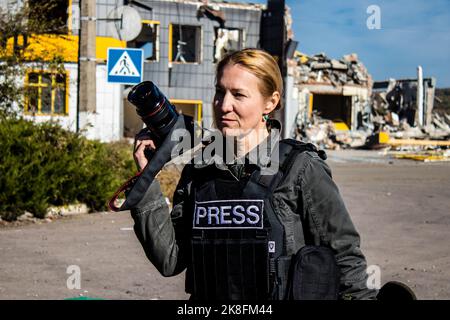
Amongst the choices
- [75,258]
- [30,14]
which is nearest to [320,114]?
[30,14]

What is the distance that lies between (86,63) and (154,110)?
9000 millimetres

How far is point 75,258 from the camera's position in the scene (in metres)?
7.39

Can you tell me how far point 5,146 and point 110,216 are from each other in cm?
201

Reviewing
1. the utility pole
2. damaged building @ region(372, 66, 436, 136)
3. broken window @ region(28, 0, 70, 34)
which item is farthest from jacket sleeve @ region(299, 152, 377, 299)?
damaged building @ region(372, 66, 436, 136)

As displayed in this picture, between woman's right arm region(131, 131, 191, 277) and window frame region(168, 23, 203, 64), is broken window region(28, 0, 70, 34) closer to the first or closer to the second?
window frame region(168, 23, 203, 64)

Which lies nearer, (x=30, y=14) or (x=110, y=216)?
(x=110, y=216)

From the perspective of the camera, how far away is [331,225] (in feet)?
7.30

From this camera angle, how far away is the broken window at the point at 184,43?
28391 mm

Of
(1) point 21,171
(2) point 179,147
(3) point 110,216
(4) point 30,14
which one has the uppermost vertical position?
(4) point 30,14

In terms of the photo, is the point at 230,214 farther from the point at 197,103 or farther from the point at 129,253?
the point at 197,103

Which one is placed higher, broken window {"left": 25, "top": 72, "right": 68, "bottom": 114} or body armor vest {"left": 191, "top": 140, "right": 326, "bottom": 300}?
broken window {"left": 25, "top": 72, "right": 68, "bottom": 114}

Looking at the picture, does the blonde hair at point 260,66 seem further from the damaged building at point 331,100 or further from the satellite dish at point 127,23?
the damaged building at point 331,100

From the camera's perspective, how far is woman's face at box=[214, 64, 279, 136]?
2309 mm
